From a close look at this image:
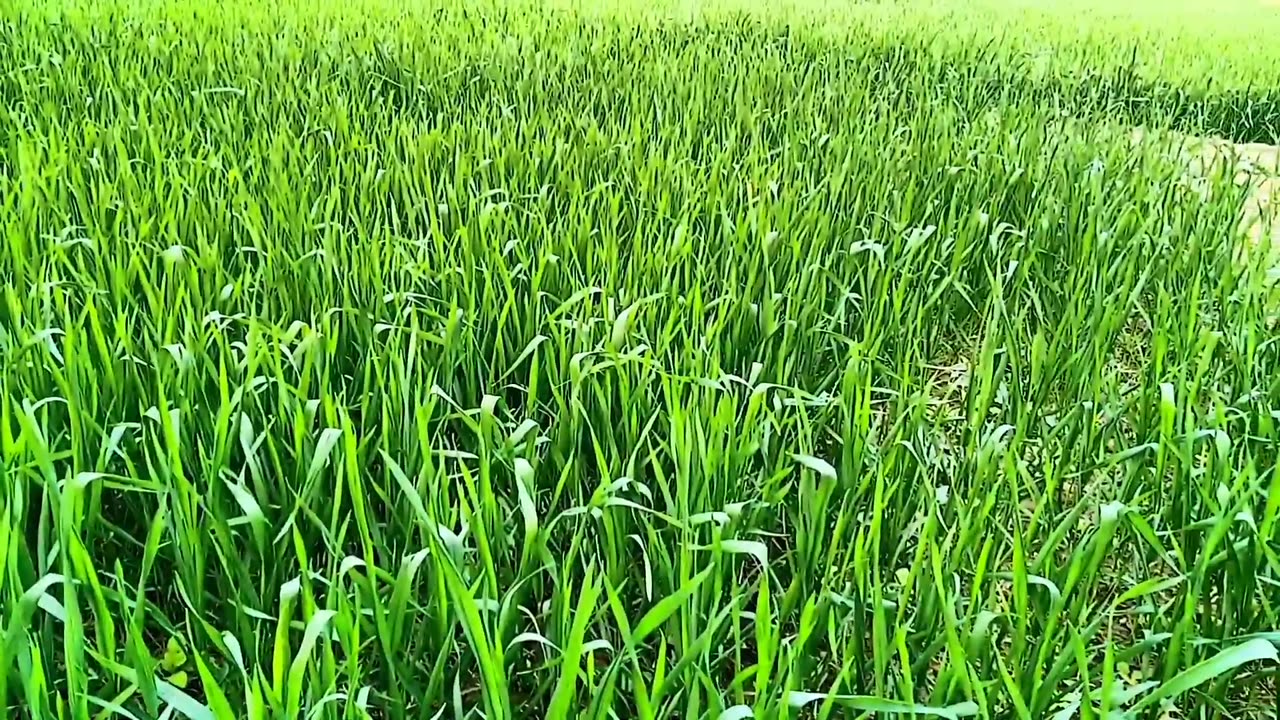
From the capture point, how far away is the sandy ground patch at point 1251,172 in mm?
2457

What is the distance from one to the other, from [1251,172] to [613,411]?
2590 mm

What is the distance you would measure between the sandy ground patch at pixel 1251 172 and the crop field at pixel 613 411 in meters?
0.13

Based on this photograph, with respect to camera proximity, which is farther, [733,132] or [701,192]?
[733,132]

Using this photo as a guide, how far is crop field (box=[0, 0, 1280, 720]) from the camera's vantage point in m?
0.85

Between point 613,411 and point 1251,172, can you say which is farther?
point 1251,172

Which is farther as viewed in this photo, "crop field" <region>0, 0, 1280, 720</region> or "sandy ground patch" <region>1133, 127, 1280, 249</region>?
"sandy ground patch" <region>1133, 127, 1280, 249</region>

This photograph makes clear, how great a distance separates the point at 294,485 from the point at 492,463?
0.21 meters

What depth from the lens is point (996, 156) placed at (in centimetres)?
241

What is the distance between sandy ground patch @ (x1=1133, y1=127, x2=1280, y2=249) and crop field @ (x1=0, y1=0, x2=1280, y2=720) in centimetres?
13

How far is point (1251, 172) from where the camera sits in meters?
3.01

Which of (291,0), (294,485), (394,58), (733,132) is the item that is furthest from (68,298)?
(291,0)

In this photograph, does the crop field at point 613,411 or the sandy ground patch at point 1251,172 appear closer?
the crop field at point 613,411

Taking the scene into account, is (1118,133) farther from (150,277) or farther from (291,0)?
(291,0)

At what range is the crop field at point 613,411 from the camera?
845 mm
